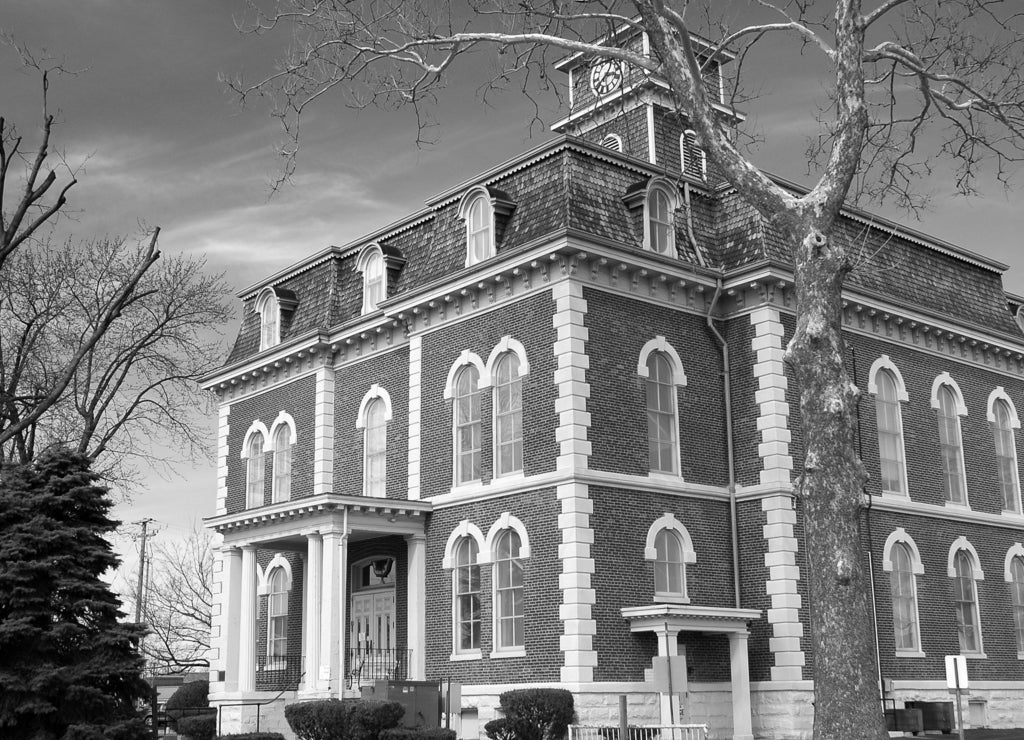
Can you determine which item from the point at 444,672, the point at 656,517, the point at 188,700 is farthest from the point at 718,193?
the point at 188,700

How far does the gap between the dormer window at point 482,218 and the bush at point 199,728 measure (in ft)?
40.7

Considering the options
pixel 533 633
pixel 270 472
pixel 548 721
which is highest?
pixel 270 472

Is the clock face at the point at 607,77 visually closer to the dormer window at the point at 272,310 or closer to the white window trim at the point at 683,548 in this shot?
the white window trim at the point at 683,548

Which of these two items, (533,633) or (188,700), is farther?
(188,700)

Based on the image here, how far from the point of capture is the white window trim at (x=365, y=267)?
29953 millimetres

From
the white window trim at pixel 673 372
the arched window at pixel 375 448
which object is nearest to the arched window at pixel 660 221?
the white window trim at pixel 673 372

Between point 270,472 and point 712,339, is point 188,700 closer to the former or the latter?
point 270,472

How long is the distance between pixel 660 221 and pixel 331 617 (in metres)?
11.0

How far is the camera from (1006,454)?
32.7 metres

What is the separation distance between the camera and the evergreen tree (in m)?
19.0

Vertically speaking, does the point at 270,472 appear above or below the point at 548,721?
above

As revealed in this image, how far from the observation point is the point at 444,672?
25484mm

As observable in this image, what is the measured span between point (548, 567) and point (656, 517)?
2.63 metres

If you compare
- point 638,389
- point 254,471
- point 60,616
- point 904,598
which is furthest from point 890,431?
point 60,616
